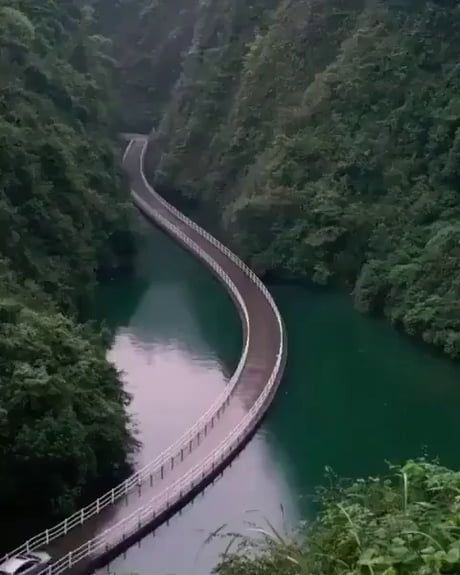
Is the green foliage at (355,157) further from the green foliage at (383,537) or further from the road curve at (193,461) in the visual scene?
the green foliage at (383,537)

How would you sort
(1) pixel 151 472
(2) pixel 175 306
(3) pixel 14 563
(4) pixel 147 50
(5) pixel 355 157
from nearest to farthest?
(3) pixel 14 563
(1) pixel 151 472
(2) pixel 175 306
(5) pixel 355 157
(4) pixel 147 50

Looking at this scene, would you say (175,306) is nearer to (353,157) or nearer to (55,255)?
(55,255)

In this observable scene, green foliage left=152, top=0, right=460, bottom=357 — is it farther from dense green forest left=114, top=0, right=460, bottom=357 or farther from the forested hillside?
the forested hillside

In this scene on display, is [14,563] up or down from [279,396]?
up

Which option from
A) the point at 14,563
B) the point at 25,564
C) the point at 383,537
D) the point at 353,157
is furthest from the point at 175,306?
the point at 383,537

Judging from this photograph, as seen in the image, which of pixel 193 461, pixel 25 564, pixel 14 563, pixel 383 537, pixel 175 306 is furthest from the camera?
pixel 175 306

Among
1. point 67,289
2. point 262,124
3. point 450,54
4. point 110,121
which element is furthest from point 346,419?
point 110,121

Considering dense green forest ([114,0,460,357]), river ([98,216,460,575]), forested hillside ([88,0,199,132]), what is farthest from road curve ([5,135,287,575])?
forested hillside ([88,0,199,132])

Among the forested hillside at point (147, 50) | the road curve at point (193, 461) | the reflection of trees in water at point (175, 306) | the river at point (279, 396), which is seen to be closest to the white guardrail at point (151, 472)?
the road curve at point (193, 461)
